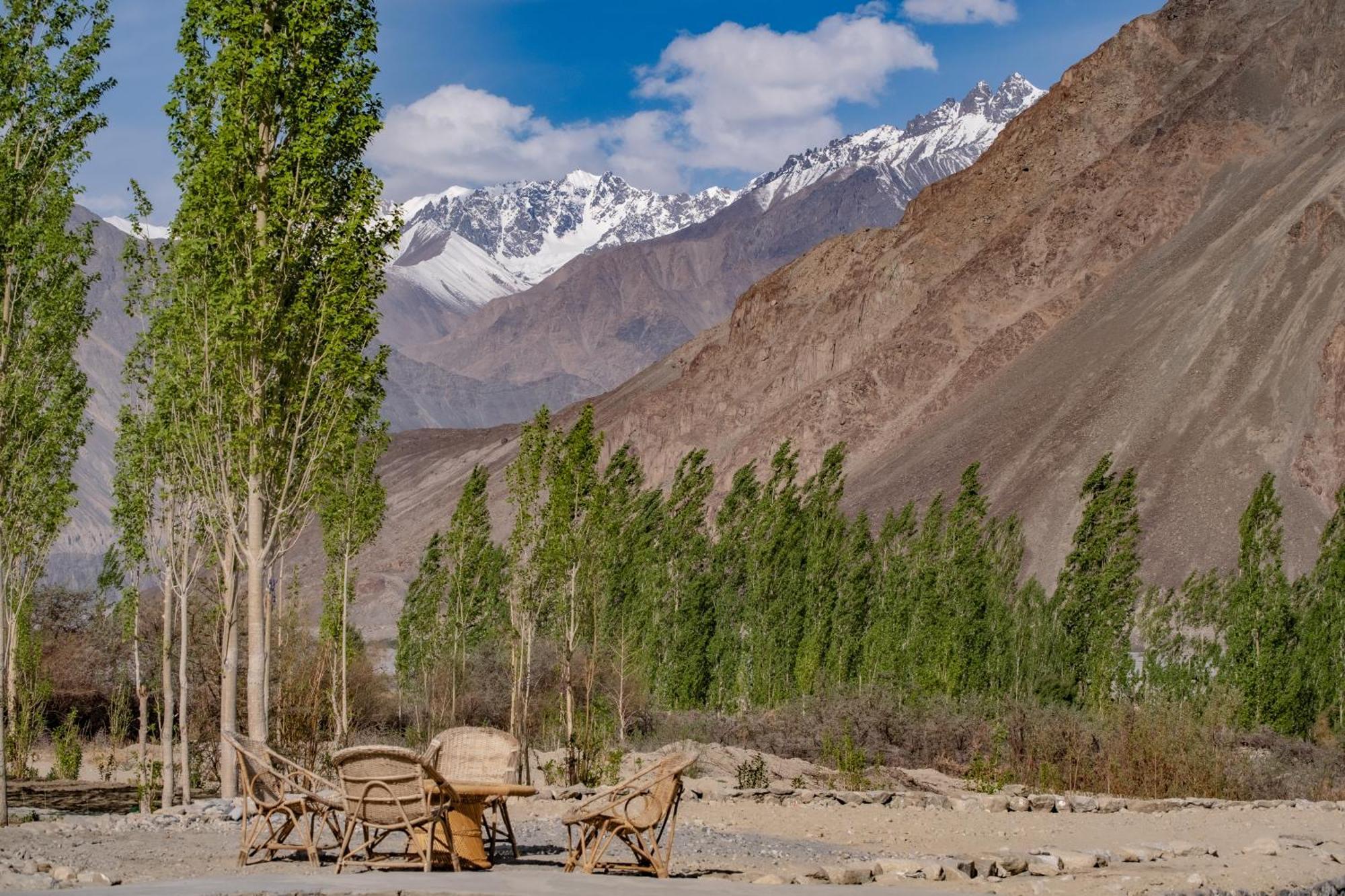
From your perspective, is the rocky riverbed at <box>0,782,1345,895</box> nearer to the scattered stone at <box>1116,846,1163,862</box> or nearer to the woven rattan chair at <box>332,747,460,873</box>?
the scattered stone at <box>1116,846,1163,862</box>

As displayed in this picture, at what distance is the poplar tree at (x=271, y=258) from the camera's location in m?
15.1

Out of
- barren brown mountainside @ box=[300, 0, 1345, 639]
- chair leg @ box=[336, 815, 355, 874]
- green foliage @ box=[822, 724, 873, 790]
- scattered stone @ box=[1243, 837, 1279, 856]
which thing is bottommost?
green foliage @ box=[822, 724, 873, 790]

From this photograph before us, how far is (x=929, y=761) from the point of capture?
25.4 meters

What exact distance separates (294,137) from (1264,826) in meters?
12.6

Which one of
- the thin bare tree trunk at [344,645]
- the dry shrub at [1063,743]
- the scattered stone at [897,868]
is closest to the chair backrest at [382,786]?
the scattered stone at [897,868]

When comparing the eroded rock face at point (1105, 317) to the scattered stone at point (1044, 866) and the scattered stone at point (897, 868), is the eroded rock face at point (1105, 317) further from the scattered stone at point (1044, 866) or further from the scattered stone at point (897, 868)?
the scattered stone at point (897, 868)

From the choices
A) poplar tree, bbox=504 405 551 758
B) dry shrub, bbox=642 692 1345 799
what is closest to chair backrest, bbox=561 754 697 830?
dry shrub, bbox=642 692 1345 799

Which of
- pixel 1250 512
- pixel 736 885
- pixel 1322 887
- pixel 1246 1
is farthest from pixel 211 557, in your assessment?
pixel 1246 1

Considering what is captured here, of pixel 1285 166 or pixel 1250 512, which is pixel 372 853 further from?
pixel 1285 166

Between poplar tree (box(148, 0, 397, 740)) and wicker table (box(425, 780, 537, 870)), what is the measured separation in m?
5.39

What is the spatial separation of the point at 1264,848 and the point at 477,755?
6.92 m

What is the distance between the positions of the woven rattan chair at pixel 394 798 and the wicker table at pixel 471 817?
16 centimetres

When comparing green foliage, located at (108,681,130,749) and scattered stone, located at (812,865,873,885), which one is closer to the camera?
scattered stone, located at (812,865,873,885)

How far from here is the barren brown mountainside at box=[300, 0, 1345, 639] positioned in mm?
68062
